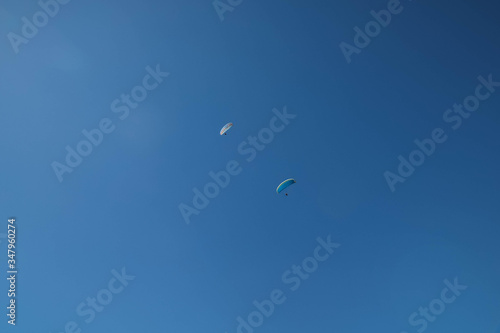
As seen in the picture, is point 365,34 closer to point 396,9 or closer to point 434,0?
point 396,9

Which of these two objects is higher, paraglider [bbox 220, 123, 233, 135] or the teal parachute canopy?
paraglider [bbox 220, 123, 233, 135]

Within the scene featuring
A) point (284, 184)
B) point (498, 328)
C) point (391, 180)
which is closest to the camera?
point (284, 184)

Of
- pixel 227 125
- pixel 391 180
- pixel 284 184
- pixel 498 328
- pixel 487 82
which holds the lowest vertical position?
pixel 498 328

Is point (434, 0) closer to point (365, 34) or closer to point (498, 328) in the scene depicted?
point (365, 34)

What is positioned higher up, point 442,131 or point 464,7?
point 464,7

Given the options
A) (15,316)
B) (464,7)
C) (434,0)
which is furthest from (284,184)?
(15,316)

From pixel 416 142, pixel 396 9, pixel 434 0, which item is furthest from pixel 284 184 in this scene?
pixel 434 0

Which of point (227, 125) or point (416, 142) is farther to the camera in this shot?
point (416, 142)

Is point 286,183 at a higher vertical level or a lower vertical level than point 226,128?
lower

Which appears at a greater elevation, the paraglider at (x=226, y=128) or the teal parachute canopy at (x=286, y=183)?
the paraglider at (x=226, y=128)

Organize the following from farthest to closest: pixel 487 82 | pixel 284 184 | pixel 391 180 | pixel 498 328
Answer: pixel 498 328 → pixel 391 180 → pixel 487 82 → pixel 284 184
